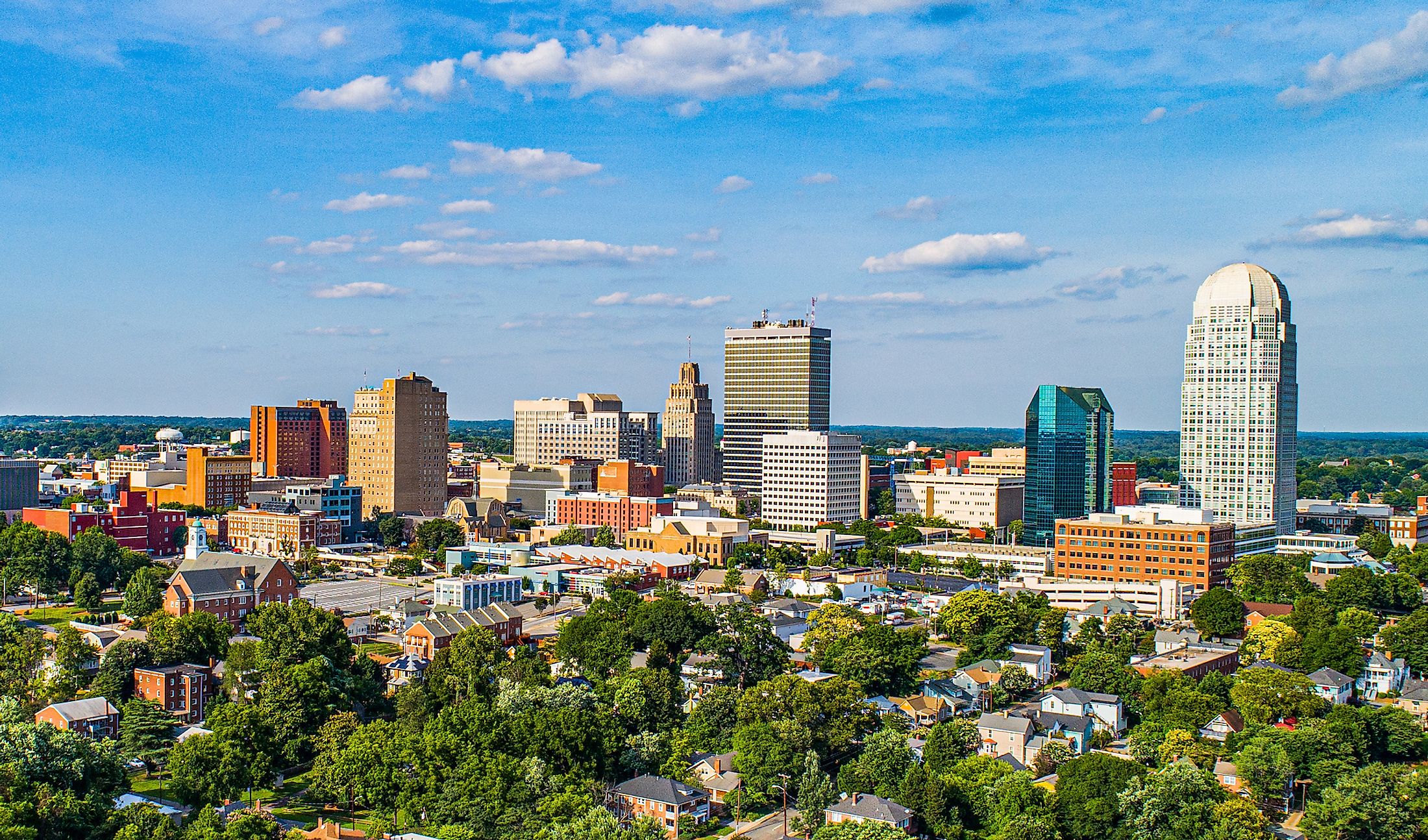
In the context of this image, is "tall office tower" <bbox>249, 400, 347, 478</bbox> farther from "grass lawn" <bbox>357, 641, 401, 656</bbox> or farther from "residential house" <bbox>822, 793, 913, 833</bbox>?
"residential house" <bbox>822, 793, 913, 833</bbox>

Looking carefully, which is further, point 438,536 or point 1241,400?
point 1241,400

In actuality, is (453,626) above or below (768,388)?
below

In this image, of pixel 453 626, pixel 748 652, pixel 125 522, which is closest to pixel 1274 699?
pixel 748 652

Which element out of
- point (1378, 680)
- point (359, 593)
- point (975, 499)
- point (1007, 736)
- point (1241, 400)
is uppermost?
point (1241, 400)

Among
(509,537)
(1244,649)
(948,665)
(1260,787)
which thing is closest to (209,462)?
(509,537)

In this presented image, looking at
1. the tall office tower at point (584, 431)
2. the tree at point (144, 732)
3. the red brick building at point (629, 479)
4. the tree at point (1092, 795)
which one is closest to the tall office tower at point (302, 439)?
the tall office tower at point (584, 431)

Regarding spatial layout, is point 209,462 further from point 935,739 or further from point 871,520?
point 935,739

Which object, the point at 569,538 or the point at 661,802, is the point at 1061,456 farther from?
the point at 661,802
